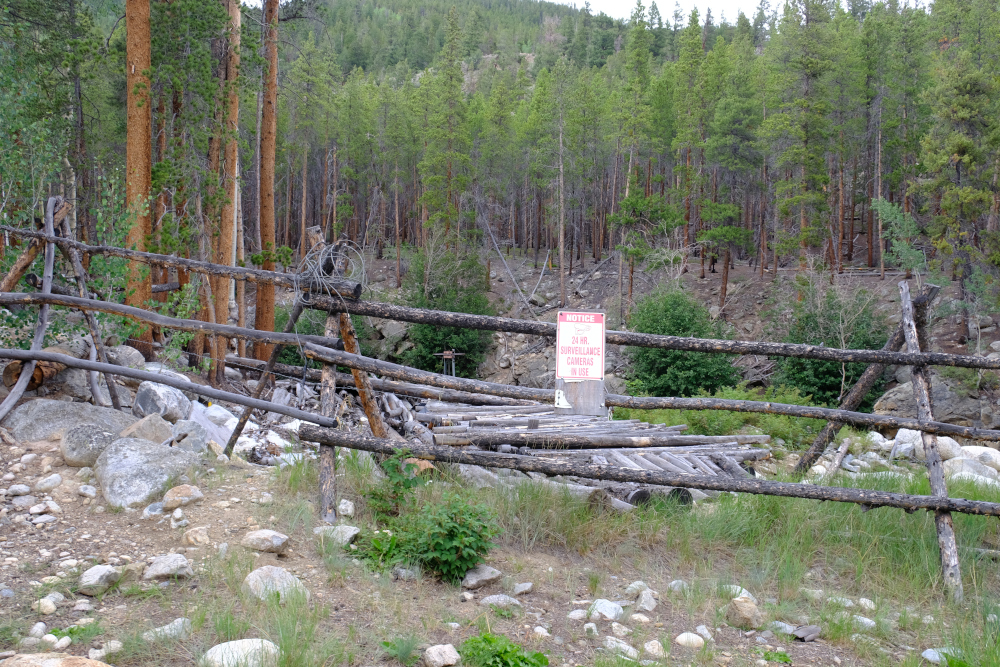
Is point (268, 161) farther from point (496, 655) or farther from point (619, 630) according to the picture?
point (496, 655)

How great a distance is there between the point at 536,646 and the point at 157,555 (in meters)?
2.06

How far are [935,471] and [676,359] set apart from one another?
19.7 metres

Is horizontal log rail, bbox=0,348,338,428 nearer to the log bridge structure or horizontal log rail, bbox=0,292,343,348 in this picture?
the log bridge structure

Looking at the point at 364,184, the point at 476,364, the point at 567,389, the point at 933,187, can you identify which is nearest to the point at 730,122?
the point at 933,187

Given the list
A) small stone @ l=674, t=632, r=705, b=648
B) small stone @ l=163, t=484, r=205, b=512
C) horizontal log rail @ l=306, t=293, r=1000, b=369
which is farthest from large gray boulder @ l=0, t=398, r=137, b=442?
small stone @ l=674, t=632, r=705, b=648

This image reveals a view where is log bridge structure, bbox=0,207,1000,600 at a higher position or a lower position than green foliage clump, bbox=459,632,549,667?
higher

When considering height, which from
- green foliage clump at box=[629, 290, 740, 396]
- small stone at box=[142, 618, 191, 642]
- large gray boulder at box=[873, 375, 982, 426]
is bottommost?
large gray boulder at box=[873, 375, 982, 426]

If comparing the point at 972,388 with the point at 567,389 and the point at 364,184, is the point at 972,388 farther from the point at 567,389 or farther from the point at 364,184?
the point at 364,184

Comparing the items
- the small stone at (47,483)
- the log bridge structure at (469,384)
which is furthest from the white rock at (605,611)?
the small stone at (47,483)

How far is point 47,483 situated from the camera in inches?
172

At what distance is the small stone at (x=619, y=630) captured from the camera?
3.37 meters

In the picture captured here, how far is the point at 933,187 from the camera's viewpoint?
28.9m

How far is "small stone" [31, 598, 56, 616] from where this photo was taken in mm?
3059

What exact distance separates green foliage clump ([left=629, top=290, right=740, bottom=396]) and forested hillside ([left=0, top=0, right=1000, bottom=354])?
27.0ft
